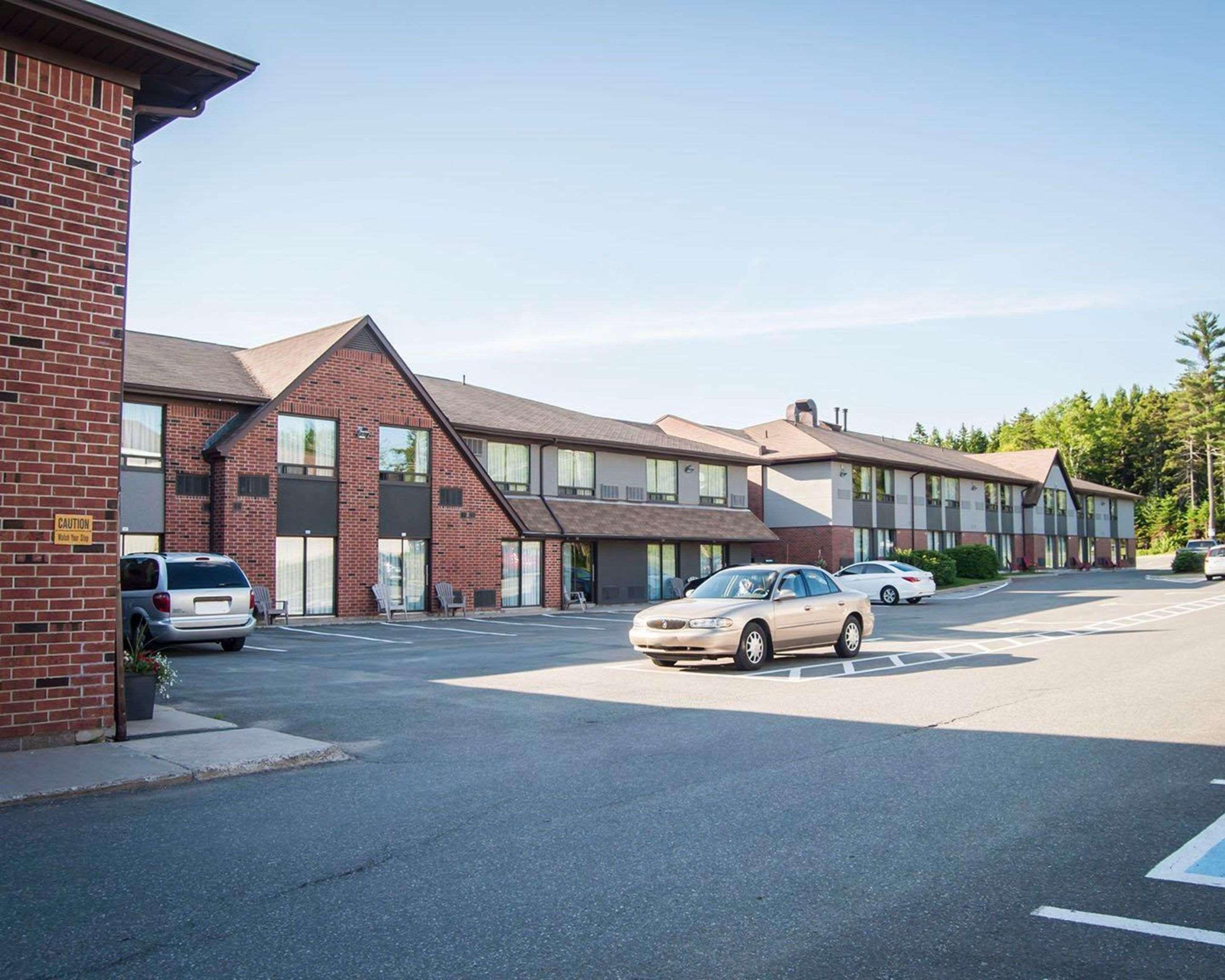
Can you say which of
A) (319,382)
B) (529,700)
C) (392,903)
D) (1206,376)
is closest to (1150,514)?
(1206,376)

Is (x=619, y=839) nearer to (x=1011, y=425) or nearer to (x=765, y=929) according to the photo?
(x=765, y=929)

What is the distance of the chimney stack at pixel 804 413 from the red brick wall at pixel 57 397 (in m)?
47.2

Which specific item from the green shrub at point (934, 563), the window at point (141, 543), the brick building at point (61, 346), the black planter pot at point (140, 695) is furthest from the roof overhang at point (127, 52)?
the green shrub at point (934, 563)

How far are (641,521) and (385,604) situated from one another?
11.9m

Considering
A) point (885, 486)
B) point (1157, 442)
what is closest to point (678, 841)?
point (885, 486)

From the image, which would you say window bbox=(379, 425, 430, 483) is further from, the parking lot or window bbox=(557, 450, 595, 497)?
the parking lot

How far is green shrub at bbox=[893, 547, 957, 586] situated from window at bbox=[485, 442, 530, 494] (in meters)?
19.1

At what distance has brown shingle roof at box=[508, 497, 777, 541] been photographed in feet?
104

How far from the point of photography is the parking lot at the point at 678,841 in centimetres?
422

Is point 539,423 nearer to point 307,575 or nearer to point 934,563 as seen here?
point 307,575

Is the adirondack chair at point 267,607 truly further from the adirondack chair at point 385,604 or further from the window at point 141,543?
the adirondack chair at point 385,604

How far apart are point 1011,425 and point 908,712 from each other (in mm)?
118337

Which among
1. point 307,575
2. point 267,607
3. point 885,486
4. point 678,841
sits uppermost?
point 885,486

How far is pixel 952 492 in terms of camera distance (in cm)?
5475
